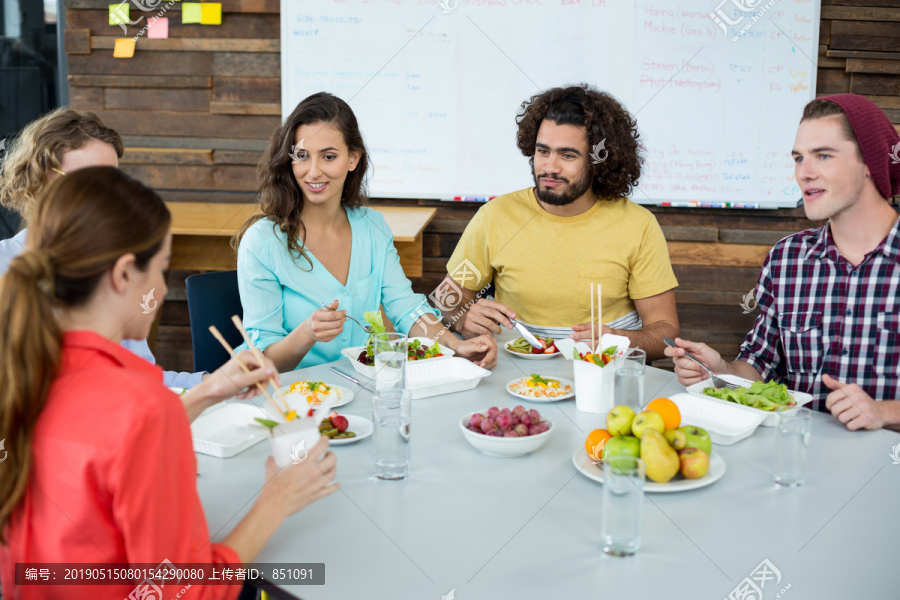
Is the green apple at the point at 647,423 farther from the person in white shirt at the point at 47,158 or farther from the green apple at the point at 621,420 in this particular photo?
the person in white shirt at the point at 47,158

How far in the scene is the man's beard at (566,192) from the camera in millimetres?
2562

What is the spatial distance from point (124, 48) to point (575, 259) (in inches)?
107

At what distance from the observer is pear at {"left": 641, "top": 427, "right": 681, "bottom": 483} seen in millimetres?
1279

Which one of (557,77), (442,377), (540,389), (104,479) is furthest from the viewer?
(557,77)

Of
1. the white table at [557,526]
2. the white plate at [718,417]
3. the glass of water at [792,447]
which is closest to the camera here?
the white table at [557,526]

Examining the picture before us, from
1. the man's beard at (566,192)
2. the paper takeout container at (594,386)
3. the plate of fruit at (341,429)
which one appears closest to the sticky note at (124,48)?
the man's beard at (566,192)

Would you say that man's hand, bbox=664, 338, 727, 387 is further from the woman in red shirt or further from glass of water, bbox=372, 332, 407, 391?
the woman in red shirt

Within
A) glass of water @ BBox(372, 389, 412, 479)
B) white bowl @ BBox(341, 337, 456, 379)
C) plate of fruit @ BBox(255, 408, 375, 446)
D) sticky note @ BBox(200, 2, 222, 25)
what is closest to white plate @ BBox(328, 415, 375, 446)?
plate of fruit @ BBox(255, 408, 375, 446)

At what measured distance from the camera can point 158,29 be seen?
383cm

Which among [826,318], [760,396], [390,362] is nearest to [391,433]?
[390,362]

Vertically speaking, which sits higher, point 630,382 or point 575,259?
point 575,259

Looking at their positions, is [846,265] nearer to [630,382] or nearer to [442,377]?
[630,382]

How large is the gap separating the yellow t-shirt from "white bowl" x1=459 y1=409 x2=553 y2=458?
46.5 inches

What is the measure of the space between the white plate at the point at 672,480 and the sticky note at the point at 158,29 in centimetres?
336
